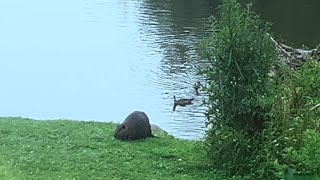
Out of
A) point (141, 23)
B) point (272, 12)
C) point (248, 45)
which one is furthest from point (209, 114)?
point (272, 12)

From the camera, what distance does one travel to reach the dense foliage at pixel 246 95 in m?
7.75

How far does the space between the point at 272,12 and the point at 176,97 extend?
541 inches

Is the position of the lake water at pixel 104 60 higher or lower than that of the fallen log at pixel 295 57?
lower

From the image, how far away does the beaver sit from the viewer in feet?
33.2

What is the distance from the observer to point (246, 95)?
7.91 metres

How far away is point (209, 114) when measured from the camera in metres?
8.30

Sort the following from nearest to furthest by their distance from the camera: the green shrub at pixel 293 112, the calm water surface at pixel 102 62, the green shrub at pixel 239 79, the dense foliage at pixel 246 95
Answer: the green shrub at pixel 293 112 → the dense foliage at pixel 246 95 → the green shrub at pixel 239 79 → the calm water surface at pixel 102 62

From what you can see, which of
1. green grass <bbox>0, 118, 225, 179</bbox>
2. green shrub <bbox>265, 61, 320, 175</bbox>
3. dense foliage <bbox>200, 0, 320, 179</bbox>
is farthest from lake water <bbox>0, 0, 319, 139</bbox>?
dense foliage <bbox>200, 0, 320, 179</bbox>

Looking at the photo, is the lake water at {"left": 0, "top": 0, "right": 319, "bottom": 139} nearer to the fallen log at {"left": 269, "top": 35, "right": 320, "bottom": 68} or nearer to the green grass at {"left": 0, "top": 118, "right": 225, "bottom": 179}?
the fallen log at {"left": 269, "top": 35, "right": 320, "bottom": 68}

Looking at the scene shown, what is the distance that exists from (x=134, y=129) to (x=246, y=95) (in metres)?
2.63

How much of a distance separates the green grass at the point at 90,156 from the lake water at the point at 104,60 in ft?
11.7

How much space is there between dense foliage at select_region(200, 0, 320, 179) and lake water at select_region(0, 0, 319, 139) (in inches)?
208

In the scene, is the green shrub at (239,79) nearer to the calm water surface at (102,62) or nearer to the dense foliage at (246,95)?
the dense foliage at (246,95)

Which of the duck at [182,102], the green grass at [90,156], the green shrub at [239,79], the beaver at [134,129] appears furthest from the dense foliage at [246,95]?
the duck at [182,102]
